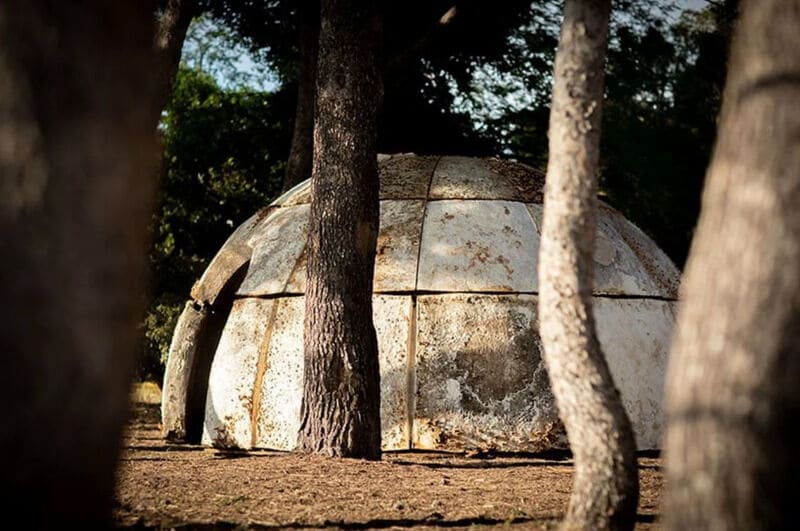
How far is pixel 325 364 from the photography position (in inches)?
318

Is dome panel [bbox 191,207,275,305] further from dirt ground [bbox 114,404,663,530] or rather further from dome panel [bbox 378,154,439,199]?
dirt ground [bbox 114,404,663,530]

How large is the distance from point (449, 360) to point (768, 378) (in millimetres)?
6151

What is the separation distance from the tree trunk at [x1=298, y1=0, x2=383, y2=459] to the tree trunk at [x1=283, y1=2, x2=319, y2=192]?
4.90 m

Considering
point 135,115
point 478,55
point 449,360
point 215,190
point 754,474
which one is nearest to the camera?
point 754,474

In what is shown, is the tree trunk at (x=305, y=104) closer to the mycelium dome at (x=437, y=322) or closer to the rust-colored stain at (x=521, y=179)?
the mycelium dome at (x=437, y=322)

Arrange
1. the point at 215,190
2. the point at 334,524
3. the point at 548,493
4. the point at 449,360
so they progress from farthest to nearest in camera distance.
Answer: the point at 215,190 < the point at 449,360 < the point at 548,493 < the point at 334,524

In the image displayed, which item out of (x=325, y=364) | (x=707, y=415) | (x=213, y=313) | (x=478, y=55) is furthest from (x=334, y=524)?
(x=478, y=55)

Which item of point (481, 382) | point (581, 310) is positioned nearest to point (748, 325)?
point (581, 310)

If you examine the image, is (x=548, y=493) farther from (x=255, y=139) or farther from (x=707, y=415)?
(x=255, y=139)

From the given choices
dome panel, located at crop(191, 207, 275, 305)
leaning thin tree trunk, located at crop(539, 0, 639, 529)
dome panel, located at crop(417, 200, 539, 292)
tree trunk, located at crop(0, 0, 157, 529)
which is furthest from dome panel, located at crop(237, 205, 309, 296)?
tree trunk, located at crop(0, 0, 157, 529)

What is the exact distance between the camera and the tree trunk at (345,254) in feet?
26.5

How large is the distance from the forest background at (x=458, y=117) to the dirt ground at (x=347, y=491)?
5272 millimetres

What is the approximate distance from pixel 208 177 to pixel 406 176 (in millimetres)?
6889

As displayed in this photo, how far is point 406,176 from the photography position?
10664mm
